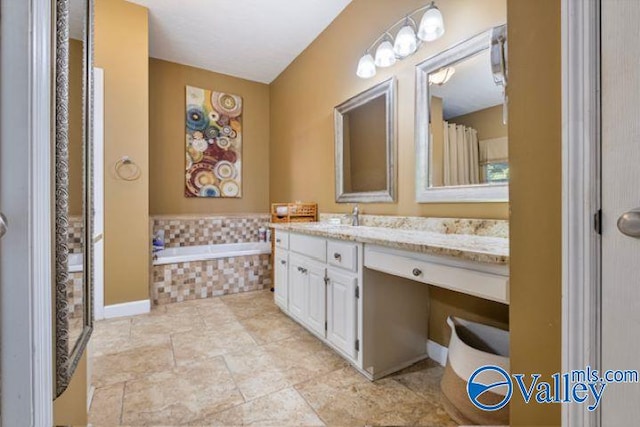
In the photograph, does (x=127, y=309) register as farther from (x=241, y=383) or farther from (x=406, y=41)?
(x=406, y=41)

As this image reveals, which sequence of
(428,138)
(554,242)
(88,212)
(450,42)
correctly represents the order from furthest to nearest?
(428,138) < (450,42) < (88,212) < (554,242)

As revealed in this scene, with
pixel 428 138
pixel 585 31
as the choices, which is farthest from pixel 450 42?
pixel 585 31

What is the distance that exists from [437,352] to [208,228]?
2.96 metres

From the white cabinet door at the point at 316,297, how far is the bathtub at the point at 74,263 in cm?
128

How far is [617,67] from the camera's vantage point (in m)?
0.56

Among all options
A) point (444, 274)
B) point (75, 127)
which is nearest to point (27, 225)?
point (75, 127)

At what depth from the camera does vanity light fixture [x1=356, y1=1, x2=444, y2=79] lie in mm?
1669

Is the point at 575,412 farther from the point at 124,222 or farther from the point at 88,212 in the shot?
the point at 124,222

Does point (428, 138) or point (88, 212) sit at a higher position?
point (428, 138)

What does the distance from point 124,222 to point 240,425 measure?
2227 millimetres

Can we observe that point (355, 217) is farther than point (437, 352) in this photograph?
Yes

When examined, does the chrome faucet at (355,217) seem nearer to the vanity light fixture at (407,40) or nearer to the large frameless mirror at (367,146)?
the large frameless mirror at (367,146)

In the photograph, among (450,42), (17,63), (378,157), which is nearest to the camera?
(17,63)

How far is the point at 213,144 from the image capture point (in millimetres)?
3818
